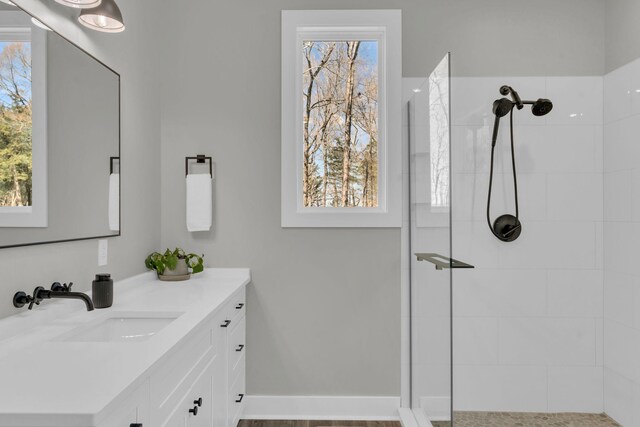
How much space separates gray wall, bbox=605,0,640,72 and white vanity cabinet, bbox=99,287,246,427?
8.42 feet

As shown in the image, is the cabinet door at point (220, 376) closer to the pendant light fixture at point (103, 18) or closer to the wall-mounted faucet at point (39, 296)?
the wall-mounted faucet at point (39, 296)

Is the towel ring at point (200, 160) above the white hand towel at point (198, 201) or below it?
above

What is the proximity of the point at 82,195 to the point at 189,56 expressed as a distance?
123cm

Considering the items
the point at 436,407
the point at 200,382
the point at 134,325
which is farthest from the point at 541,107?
the point at 134,325

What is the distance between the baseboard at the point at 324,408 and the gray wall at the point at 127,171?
1147 mm

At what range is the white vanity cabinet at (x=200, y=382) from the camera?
3.53 ft

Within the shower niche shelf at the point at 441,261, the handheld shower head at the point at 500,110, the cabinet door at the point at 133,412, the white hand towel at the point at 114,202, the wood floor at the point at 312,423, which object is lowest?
the wood floor at the point at 312,423

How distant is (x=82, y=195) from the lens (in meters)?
1.77

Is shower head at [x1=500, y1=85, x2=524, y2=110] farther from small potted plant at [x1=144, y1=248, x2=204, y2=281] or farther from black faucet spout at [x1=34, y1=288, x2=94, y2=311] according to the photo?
black faucet spout at [x1=34, y1=288, x2=94, y2=311]

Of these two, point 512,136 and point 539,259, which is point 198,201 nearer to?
point 512,136

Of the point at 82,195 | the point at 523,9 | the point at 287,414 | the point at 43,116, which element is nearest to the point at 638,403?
the point at 287,414

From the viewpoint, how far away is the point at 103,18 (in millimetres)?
1795

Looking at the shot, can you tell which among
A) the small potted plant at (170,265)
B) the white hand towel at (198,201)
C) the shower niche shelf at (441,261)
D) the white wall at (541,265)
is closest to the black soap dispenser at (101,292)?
the small potted plant at (170,265)

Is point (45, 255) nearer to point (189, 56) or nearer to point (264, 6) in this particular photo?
point (189, 56)
